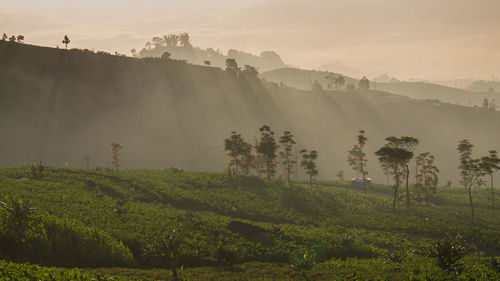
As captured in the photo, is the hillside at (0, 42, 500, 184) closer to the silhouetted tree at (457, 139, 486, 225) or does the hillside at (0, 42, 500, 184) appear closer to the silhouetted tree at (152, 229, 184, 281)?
the silhouetted tree at (457, 139, 486, 225)

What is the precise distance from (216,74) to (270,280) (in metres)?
169

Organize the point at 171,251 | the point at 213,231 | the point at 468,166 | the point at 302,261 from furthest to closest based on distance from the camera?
Result: the point at 468,166 → the point at 213,231 → the point at 302,261 → the point at 171,251

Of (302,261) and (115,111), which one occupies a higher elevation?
(115,111)

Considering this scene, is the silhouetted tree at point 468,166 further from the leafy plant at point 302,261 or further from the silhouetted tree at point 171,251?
the silhouetted tree at point 171,251

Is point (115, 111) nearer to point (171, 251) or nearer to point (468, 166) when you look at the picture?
point (171, 251)

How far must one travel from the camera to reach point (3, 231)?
30750mm

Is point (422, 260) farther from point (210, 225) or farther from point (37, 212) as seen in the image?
point (37, 212)

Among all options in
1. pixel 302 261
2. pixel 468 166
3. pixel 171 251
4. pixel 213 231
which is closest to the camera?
pixel 171 251

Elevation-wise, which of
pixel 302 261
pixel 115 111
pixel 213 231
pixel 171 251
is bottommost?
pixel 302 261

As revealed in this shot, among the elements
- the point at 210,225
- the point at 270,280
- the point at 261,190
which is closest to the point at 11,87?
the point at 261,190

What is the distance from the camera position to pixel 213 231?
42750 mm

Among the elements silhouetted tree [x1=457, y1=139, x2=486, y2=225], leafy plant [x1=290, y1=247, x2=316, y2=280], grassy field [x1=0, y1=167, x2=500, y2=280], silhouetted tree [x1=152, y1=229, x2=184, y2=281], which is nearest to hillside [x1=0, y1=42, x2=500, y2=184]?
→ grassy field [x1=0, y1=167, x2=500, y2=280]

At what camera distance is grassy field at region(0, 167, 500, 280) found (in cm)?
3148

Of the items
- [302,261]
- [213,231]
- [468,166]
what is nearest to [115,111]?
[213,231]
